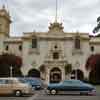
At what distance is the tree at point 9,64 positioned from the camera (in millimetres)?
82812

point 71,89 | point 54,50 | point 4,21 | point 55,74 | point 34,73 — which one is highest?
point 4,21

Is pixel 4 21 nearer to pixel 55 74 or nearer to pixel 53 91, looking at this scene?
pixel 55 74

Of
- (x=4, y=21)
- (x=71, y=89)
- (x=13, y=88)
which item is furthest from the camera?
(x=4, y=21)

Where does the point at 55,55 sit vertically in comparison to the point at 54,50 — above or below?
below

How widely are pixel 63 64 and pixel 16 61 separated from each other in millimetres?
10754

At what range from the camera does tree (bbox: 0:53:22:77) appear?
8281 centimetres

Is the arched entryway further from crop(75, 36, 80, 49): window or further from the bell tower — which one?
the bell tower

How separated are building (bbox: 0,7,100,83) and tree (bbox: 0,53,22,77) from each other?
5.39 ft

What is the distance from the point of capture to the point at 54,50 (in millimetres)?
85688

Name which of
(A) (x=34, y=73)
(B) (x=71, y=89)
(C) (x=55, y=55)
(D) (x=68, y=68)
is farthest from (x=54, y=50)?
(B) (x=71, y=89)

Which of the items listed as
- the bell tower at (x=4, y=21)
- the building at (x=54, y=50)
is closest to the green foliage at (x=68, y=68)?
the building at (x=54, y=50)

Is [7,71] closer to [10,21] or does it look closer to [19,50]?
[19,50]

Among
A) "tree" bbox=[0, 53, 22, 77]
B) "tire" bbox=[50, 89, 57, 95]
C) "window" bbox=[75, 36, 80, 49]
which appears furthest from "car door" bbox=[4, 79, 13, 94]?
"window" bbox=[75, 36, 80, 49]

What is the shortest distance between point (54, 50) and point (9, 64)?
35.5ft
